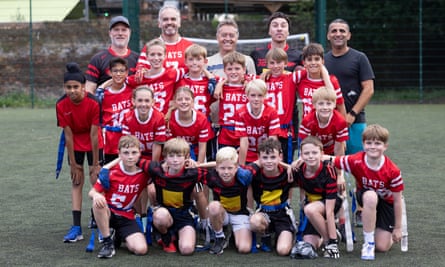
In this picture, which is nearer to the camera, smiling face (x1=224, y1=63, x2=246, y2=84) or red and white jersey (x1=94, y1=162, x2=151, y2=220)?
red and white jersey (x1=94, y1=162, x2=151, y2=220)

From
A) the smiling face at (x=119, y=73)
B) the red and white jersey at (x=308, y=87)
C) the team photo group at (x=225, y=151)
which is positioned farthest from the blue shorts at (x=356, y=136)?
the smiling face at (x=119, y=73)

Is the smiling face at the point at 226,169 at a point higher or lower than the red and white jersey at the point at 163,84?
lower

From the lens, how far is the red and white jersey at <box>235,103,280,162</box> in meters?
5.80

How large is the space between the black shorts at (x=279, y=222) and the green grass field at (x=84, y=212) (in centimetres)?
34

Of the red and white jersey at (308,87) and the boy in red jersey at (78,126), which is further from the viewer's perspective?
the red and white jersey at (308,87)

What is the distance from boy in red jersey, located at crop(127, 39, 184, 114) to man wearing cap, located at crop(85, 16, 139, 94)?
0.31 m

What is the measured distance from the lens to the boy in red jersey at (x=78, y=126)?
18.9 ft

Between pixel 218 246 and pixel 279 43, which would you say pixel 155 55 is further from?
pixel 218 246

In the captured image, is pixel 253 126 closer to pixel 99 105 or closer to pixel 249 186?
pixel 249 186

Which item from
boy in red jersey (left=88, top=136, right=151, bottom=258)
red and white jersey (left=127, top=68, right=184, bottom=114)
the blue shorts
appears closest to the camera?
boy in red jersey (left=88, top=136, right=151, bottom=258)

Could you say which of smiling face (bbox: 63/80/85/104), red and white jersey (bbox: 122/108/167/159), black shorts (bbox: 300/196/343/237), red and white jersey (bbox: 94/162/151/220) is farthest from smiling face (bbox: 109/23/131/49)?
black shorts (bbox: 300/196/343/237)

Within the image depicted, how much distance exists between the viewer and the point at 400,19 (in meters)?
19.3

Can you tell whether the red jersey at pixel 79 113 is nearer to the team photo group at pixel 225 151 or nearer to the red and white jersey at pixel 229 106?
the team photo group at pixel 225 151

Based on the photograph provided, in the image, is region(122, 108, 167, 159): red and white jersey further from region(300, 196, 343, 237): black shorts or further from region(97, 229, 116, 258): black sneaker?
region(300, 196, 343, 237): black shorts
